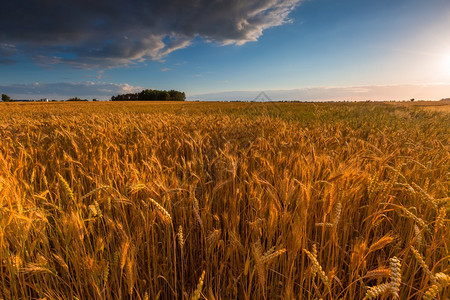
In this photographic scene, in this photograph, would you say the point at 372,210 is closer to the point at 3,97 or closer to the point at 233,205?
the point at 233,205

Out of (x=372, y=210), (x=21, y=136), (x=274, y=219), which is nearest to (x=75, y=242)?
(x=274, y=219)

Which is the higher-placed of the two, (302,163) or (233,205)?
(302,163)

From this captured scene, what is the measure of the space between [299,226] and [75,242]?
1.02 metres

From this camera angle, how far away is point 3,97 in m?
74.2

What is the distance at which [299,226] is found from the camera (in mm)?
997

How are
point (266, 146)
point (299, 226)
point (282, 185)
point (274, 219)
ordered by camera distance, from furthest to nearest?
point (266, 146) → point (282, 185) → point (274, 219) → point (299, 226)

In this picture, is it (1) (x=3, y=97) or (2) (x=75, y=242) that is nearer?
(2) (x=75, y=242)

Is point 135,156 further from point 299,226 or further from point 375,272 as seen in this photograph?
point 375,272

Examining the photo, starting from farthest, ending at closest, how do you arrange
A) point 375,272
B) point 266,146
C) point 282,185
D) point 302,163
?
point 266,146, point 302,163, point 282,185, point 375,272

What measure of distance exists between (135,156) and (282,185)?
1.82m


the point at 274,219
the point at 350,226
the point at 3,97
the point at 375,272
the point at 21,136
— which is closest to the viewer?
the point at 375,272

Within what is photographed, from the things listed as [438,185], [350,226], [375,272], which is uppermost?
[438,185]

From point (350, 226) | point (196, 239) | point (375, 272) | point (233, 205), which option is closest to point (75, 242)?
point (196, 239)

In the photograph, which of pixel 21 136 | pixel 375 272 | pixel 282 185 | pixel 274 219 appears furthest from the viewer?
pixel 21 136
